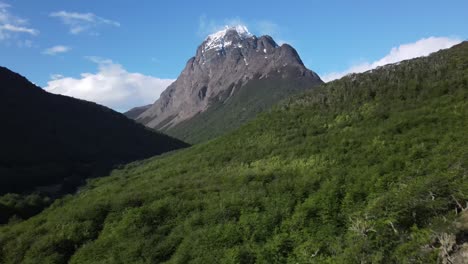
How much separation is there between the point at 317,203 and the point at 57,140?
113 meters

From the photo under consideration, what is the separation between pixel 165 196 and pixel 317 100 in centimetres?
3120

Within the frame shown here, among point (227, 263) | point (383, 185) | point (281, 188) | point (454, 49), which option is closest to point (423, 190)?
point (383, 185)

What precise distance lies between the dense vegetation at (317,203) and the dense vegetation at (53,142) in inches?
1209

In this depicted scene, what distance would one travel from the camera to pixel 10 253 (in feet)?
96.1

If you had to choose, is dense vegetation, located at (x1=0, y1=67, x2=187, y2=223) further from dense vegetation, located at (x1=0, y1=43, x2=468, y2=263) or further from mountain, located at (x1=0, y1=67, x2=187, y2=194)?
dense vegetation, located at (x1=0, y1=43, x2=468, y2=263)

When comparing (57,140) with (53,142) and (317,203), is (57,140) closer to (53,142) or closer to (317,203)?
(53,142)

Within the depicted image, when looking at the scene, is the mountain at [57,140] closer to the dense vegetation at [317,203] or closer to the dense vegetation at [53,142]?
the dense vegetation at [53,142]

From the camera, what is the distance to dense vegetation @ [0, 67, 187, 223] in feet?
293

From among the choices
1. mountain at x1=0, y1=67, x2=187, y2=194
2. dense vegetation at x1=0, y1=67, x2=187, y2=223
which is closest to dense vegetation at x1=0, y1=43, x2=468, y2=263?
dense vegetation at x1=0, y1=67, x2=187, y2=223

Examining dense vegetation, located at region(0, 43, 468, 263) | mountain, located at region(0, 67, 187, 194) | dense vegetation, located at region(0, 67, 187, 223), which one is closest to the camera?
dense vegetation, located at region(0, 43, 468, 263)

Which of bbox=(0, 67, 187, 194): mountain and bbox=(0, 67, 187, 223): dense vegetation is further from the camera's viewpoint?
bbox=(0, 67, 187, 194): mountain

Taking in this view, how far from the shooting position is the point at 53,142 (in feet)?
397

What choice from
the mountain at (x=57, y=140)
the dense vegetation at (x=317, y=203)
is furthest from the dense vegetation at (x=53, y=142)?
the dense vegetation at (x=317, y=203)

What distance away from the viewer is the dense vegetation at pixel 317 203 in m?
18.1
